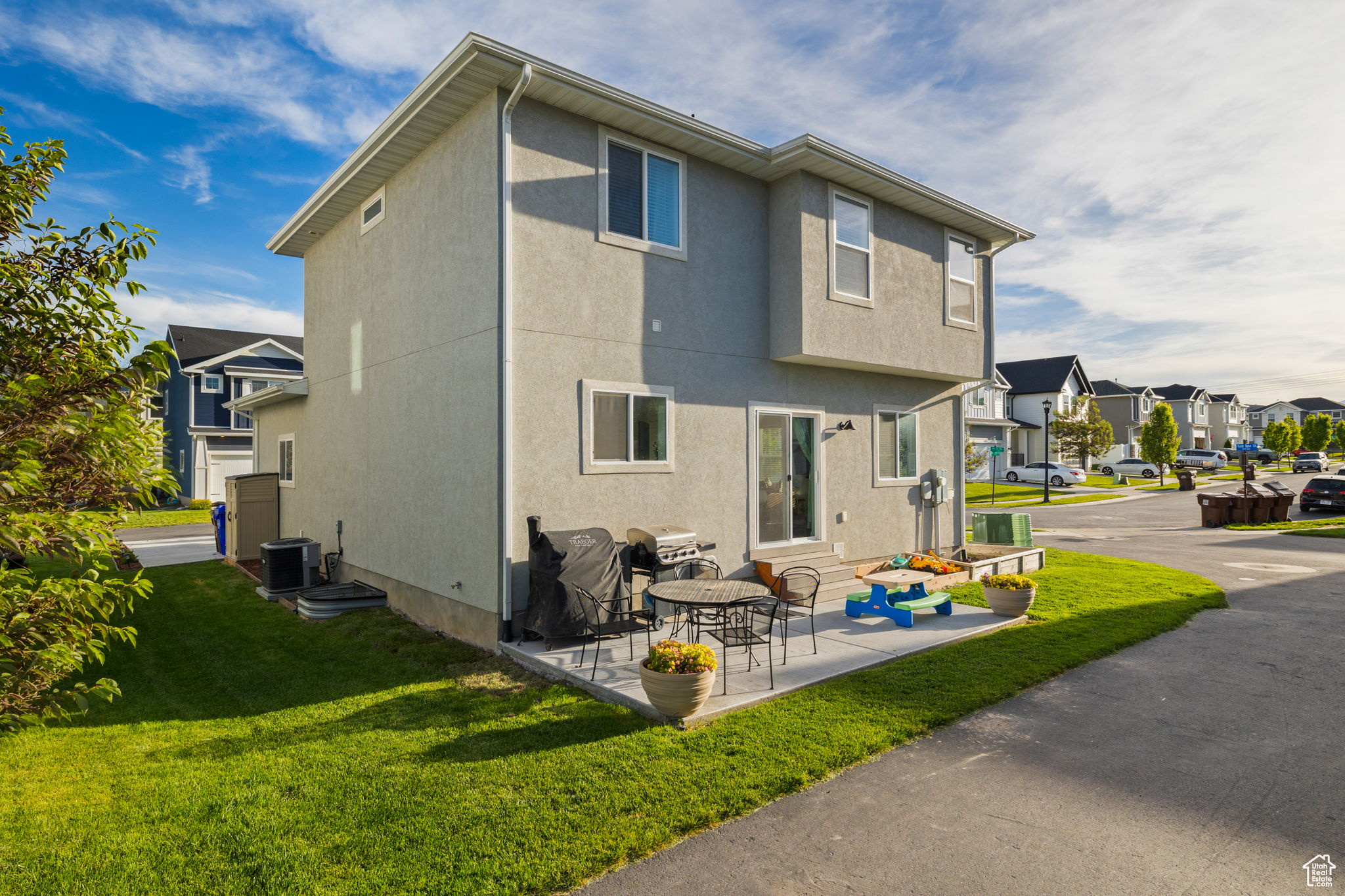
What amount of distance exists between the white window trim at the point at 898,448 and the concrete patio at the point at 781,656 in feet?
10.5

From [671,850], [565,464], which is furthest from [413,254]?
[671,850]

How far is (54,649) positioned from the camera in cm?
355

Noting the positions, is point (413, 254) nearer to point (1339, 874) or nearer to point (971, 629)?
point (971, 629)

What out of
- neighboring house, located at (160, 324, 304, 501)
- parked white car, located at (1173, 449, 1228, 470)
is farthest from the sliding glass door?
parked white car, located at (1173, 449, 1228, 470)

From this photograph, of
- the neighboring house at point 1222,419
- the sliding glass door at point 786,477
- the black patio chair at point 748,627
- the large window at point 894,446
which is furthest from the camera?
the neighboring house at point 1222,419

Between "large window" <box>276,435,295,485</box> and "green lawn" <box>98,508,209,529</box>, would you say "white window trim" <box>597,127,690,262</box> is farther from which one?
"green lawn" <box>98,508,209,529</box>

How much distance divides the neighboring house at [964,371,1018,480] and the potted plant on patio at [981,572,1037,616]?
2925cm

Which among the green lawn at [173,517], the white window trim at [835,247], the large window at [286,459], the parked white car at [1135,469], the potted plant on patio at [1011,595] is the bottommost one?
the green lawn at [173,517]

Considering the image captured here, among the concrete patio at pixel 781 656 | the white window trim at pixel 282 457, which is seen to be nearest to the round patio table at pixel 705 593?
the concrete patio at pixel 781 656

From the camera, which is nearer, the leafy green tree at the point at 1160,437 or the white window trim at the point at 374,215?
the white window trim at the point at 374,215

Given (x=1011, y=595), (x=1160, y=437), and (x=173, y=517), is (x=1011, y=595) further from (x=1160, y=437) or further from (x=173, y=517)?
(x=1160, y=437)

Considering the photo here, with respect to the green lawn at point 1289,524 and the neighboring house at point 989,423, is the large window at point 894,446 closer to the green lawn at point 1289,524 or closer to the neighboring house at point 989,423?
the green lawn at point 1289,524

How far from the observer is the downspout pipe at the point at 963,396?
13.3m

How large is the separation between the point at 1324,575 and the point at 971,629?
903 cm
